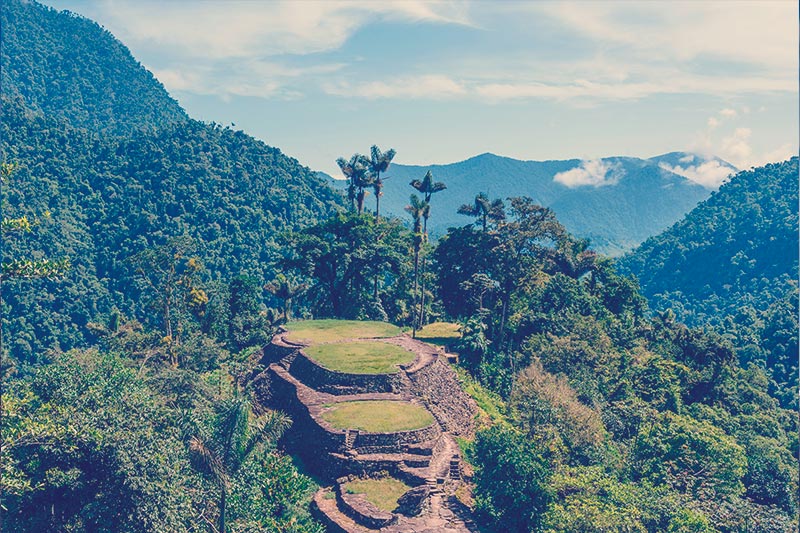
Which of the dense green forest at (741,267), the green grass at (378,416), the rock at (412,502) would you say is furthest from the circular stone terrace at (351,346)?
the dense green forest at (741,267)

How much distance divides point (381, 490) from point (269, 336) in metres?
24.2

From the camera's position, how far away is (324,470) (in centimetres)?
2602

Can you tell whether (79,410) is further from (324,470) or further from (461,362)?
(461,362)

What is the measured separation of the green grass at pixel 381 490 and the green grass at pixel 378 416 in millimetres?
2139

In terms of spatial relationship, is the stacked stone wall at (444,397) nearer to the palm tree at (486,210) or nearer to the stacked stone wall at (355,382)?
the stacked stone wall at (355,382)

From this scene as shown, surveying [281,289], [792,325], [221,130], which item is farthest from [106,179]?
[792,325]

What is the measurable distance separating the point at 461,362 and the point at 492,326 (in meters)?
6.26

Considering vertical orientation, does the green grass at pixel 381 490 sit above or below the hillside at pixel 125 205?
below

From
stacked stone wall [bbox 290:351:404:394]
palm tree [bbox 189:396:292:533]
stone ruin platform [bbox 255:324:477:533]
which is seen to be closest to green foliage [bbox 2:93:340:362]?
stone ruin platform [bbox 255:324:477:533]

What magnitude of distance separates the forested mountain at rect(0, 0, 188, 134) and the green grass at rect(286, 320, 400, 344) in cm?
14120

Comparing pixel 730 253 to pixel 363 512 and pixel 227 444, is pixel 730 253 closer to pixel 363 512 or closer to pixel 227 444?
pixel 363 512

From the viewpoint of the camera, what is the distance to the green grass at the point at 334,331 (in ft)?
121

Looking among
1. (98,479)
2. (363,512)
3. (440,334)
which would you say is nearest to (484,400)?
(440,334)

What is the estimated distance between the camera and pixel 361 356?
107ft
